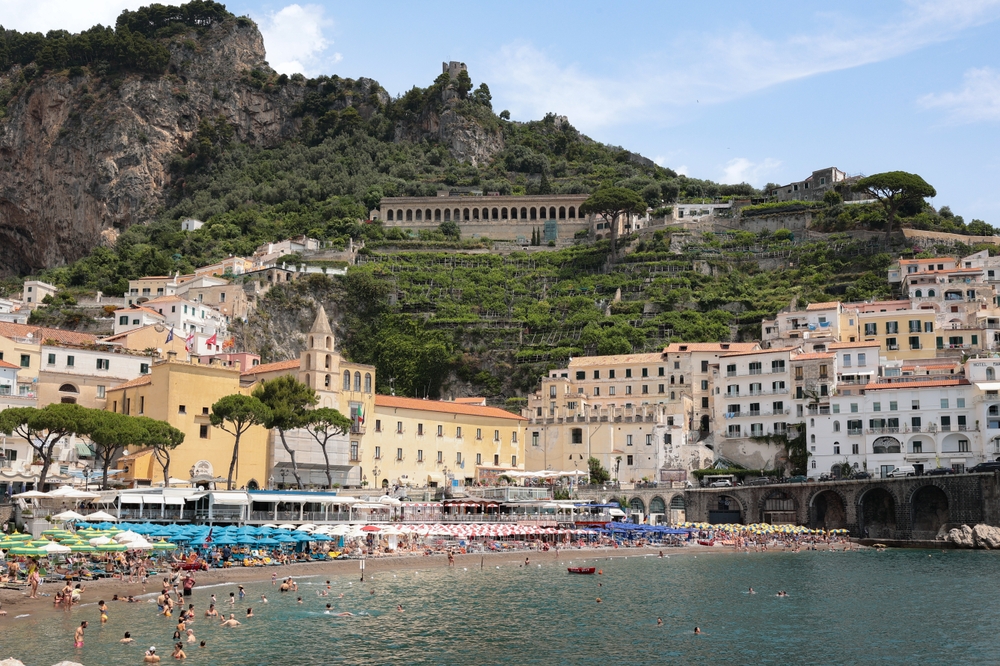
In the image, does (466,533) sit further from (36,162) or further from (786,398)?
(36,162)

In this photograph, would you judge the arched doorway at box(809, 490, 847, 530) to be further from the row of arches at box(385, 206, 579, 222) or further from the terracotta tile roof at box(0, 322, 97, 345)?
the row of arches at box(385, 206, 579, 222)

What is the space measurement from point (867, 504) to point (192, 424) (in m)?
44.9

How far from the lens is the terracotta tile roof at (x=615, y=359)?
8649 cm

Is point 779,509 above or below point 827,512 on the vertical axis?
above

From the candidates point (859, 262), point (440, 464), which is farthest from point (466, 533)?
point (859, 262)

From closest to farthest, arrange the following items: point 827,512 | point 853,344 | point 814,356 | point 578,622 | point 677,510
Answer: point 578,622 < point 827,512 < point 677,510 < point 814,356 < point 853,344

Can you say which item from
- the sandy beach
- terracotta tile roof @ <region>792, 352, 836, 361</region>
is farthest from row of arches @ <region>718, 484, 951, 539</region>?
terracotta tile roof @ <region>792, 352, 836, 361</region>

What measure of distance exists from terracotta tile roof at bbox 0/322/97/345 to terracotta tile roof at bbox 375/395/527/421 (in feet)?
68.8

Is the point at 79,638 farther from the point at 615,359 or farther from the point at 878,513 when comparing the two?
the point at 615,359

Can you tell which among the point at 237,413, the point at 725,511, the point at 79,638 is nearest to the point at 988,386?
the point at 725,511

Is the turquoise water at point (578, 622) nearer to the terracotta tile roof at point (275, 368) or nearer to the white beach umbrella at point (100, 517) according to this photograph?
the white beach umbrella at point (100, 517)

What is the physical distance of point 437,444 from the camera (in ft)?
261

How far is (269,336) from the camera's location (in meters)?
99.9

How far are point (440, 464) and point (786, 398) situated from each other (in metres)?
25.7
